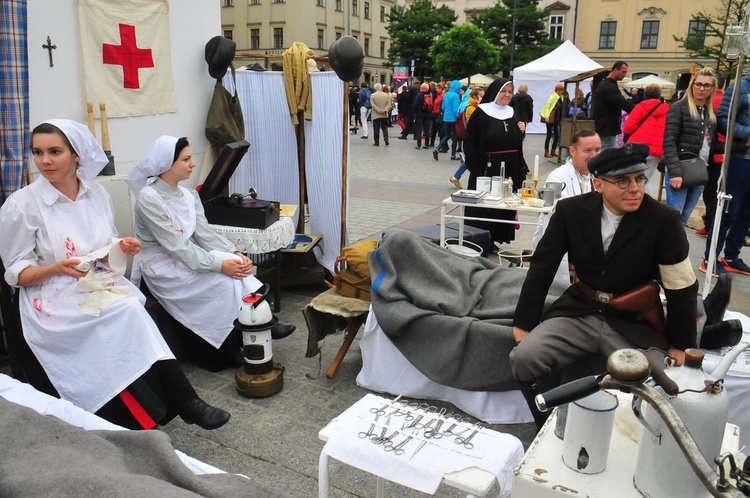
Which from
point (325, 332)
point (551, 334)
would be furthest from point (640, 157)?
point (325, 332)

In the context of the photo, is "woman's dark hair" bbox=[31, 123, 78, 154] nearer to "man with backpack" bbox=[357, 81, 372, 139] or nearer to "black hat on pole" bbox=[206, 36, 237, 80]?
"black hat on pole" bbox=[206, 36, 237, 80]

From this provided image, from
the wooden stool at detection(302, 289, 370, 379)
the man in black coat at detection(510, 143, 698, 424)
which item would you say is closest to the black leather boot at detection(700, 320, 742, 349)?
the man in black coat at detection(510, 143, 698, 424)

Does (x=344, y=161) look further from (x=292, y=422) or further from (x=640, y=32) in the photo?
(x=640, y=32)

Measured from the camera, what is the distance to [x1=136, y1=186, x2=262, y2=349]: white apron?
3555 mm

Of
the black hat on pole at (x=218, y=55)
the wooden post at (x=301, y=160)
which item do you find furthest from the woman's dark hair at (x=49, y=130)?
the wooden post at (x=301, y=160)

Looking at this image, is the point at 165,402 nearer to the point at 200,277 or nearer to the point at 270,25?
the point at 200,277

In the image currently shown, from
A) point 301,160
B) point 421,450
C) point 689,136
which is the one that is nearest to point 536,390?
point 421,450

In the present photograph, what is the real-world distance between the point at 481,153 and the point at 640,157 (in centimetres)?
376

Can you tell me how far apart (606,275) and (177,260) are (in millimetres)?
2413

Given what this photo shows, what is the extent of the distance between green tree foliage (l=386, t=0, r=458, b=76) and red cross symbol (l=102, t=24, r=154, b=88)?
35.2m

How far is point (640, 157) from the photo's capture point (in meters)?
2.48

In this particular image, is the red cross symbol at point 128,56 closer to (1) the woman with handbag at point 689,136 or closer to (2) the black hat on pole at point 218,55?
(2) the black hat on pole at point 218,55

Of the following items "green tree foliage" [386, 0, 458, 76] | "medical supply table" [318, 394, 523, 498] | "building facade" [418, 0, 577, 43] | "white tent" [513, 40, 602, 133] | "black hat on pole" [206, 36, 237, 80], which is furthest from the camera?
"building facade" [418, 0, 577, 43]

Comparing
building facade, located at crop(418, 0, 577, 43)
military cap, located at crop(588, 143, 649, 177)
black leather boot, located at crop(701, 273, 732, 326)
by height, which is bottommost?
black leather boot, located at crop(701, 273, 732, 326)
